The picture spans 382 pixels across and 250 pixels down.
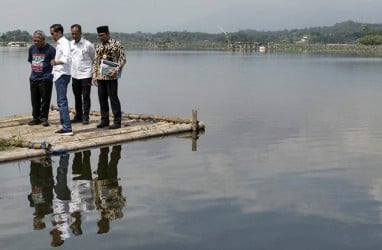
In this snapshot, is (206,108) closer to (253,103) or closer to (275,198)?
(253,103)

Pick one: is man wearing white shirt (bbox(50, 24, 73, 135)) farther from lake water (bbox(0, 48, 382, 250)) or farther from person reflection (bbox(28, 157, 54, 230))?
person reflection (bbox(28, 157, 54, 230))

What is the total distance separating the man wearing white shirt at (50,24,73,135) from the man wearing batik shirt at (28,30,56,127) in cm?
58

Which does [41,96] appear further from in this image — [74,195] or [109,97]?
[74,195]

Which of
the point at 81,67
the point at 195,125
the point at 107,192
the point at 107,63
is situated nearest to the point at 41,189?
the point at 107,192

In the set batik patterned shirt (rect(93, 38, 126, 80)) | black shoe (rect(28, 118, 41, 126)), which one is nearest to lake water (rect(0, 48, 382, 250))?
batik patterned shirt (rect(93, 38, 126, 80))

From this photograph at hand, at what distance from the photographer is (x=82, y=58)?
11.1 m

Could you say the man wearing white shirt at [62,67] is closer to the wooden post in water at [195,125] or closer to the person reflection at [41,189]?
the person reflection at [41,189]

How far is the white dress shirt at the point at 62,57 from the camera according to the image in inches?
392

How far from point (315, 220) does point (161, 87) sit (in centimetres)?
2246

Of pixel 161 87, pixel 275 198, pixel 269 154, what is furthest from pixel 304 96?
pixel 275 198

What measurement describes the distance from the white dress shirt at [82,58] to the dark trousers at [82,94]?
126 millimetres

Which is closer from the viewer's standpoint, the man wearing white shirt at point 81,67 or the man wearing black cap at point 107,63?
the man wearing black cap at point 107,63

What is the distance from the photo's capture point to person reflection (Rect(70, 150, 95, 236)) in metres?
6.19

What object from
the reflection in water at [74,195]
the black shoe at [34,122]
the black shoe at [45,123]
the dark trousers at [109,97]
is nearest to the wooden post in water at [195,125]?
the dark trousers at [109,97]
